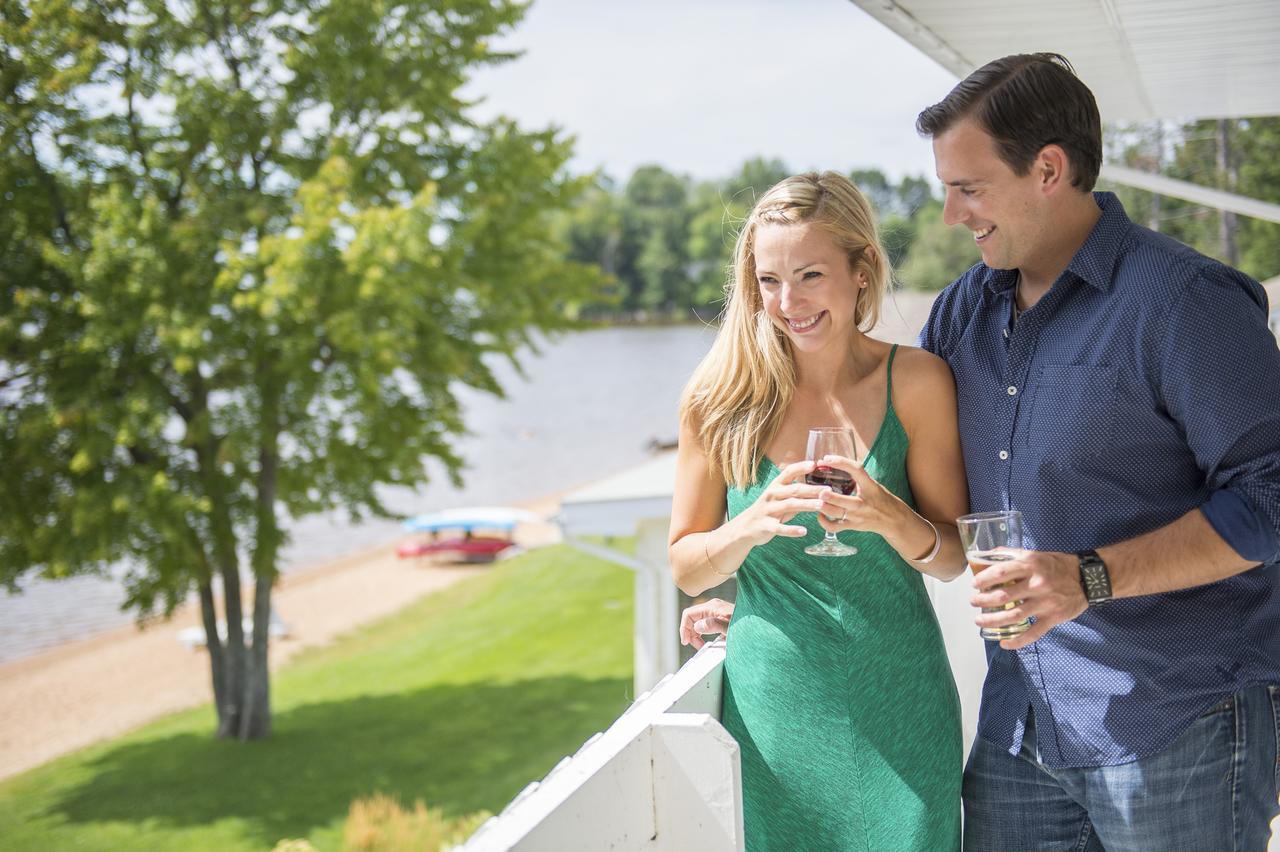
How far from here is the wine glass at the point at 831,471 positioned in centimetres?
176

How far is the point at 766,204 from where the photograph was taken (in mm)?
2002

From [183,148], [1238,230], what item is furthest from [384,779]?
[1238,230]

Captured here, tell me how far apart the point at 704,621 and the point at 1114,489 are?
31.4 inches

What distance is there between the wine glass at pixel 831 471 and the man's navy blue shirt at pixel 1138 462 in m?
0.24

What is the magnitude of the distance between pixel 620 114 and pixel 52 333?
90.2 meters

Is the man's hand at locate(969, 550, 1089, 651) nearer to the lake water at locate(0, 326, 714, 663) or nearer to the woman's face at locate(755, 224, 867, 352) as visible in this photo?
the woman's face at locate(755, 224, 867, 352)

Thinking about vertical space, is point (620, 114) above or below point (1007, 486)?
above

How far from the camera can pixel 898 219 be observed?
27156 mm

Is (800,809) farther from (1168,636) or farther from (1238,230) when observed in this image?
(1238,230)

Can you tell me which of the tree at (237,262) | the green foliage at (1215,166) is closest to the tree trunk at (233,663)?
the tree at (237,262)

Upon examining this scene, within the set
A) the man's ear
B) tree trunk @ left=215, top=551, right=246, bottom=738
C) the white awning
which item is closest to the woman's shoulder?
the man's ear

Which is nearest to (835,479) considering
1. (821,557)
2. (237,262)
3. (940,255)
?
(821,557)

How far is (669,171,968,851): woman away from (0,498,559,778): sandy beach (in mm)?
14335

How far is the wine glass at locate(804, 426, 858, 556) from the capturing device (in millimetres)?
1760
